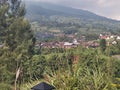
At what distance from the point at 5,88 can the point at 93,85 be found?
8.57 metres

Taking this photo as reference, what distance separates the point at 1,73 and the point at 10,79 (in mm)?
1064

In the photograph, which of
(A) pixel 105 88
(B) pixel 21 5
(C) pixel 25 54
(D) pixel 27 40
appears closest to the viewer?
(A) pixel 105 88

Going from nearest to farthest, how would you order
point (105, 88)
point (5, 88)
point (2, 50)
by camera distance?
point (105, 88)
point (5, 88)
point (2, 50)

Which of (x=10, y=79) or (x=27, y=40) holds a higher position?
(x=27, y=40)

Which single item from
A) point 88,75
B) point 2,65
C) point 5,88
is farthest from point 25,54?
point 88,75

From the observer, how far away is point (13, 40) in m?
28.8

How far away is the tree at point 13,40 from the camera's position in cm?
2610

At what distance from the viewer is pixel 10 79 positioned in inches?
1000

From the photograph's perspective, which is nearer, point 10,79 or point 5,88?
point 5,88

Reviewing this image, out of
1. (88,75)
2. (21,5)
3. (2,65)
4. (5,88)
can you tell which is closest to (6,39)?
(2,65)

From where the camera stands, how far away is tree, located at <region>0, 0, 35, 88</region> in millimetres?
26095

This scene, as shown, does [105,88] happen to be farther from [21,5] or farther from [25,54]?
[21,5]

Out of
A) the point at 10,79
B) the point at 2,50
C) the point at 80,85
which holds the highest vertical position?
the point at 80,85

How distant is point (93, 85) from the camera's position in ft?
26.5
